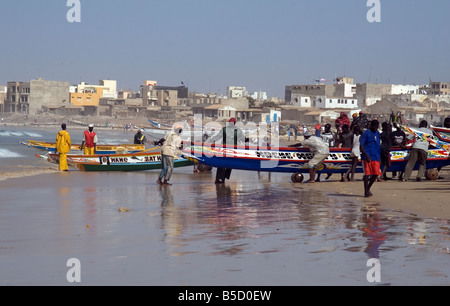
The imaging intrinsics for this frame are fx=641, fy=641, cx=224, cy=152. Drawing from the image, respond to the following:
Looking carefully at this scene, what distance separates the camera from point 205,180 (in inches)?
698

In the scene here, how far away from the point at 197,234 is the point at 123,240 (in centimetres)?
101

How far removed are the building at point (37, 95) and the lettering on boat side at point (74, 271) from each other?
133188 mm

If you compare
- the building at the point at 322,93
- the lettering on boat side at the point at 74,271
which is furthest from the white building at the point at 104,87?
the lettering on boat side at the point at 74,271

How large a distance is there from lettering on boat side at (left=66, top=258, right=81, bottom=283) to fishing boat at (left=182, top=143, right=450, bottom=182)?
347 inches

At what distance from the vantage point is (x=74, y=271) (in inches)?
256

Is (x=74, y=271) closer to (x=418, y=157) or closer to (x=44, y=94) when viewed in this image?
(x=418, y=157)

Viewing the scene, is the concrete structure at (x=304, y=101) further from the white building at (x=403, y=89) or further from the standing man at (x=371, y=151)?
the standing man at (x=371, y=151)

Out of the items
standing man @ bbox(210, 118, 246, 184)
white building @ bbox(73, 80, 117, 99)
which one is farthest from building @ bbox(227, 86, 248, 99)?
standing man @ bbox(210, 118, 246, 184)

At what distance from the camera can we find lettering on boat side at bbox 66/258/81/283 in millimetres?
6227

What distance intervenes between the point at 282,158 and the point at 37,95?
5130 inches

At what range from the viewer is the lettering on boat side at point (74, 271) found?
6.23 metres

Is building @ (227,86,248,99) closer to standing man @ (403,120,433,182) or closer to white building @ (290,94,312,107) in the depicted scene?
white building @ (290,94,312,107)

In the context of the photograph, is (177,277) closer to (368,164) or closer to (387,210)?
(387,210)
